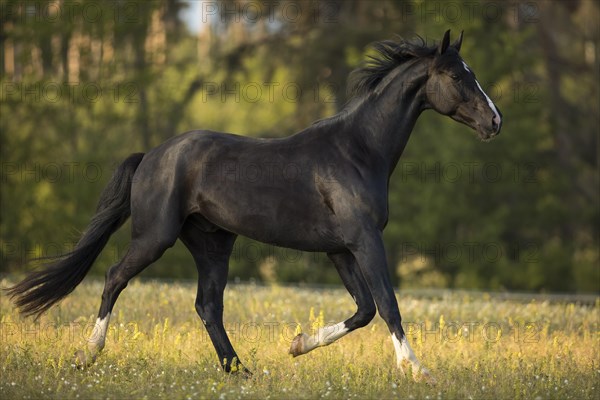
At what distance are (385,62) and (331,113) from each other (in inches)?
732

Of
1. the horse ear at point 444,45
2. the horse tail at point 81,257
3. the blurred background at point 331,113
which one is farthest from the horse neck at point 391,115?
the blurred background at point 331,113

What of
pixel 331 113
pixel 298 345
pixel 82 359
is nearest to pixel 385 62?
pixel 298 345

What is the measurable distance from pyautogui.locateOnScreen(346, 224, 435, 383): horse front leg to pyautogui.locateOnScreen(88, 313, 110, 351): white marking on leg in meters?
2.22

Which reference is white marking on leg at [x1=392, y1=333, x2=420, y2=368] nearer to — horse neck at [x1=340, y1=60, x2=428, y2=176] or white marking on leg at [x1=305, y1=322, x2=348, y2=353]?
white marking on leg at [x1=305, y1=322, x2=348, y2=353]

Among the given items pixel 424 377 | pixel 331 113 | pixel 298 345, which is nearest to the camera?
pixel 424 377

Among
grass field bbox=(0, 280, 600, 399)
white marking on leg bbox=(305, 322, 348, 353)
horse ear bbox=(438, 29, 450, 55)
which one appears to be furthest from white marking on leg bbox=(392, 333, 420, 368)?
horse ear bbox=(438, 29, 450, 55)

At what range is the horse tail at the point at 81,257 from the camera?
845 cm

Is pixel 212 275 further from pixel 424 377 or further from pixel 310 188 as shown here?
pixel 424 377

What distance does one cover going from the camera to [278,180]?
7918 mm

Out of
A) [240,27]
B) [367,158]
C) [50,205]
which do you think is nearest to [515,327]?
[367,158]

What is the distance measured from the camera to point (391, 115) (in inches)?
316

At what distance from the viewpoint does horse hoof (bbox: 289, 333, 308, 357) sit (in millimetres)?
7891

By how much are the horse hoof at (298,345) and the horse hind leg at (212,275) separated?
0.55 meters

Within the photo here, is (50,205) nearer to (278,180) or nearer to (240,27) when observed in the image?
(240,27)
